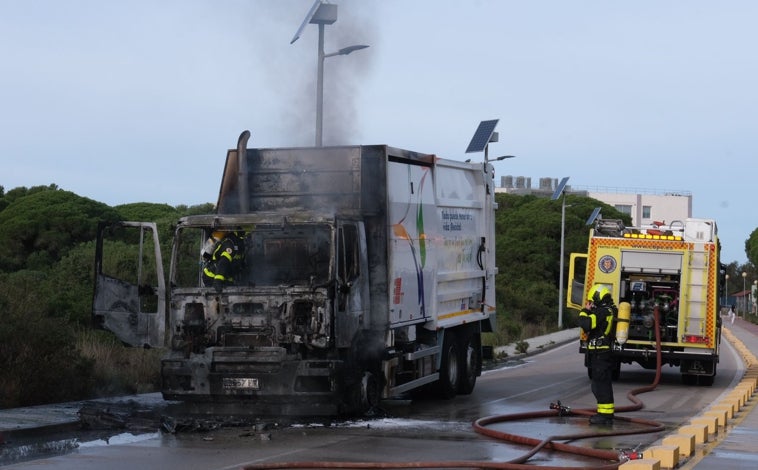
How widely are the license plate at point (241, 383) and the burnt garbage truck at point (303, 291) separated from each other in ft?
0.05

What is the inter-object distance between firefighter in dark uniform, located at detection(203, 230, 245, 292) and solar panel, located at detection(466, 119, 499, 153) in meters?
13.8

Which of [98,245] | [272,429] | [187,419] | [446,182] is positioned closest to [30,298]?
[98,245]

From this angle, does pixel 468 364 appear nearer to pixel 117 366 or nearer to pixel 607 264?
pixel 607 264

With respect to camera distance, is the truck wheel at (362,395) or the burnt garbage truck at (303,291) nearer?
the burnt garbage truck at (303,291)

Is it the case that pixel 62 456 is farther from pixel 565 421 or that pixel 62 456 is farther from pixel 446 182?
pixel 446 182

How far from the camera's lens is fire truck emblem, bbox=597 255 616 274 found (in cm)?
2052

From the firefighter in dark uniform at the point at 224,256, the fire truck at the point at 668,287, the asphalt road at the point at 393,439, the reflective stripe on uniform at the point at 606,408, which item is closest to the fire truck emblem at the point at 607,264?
the fire truck at the point at 668,287

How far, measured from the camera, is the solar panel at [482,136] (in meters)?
26.9

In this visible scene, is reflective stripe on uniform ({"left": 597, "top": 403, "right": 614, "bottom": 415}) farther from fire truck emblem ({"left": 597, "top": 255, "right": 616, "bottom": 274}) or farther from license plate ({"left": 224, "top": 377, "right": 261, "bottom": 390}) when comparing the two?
fire truck emblem ({"left": 597, "top": 255, "right": 616, "bottom": 274})

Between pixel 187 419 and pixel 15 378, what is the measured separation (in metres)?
2.51

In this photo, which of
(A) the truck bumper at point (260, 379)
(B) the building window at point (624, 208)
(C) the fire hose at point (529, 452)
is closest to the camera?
(C) the fire hose at point (529, 452)

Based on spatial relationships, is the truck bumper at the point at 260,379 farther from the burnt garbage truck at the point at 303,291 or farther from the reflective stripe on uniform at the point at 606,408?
the reflective stripe on uniform at the point at 606,408

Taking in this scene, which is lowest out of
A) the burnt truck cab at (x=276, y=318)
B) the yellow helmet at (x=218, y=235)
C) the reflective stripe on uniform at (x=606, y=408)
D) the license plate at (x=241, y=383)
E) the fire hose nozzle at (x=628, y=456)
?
the reflective stripe on uniform at (x=606, y=408)

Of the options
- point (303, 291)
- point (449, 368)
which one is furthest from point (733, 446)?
point (449, 368)
